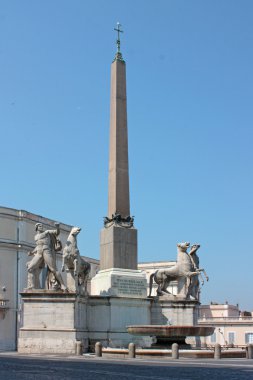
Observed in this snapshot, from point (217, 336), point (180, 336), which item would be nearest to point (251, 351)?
point (180, 336)

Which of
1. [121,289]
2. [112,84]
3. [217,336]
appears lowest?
[217,336]

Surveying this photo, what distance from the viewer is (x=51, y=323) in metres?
22.0

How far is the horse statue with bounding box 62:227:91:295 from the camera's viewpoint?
74.2ft

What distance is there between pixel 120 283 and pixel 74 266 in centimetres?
171

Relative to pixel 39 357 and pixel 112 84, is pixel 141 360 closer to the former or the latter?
pixel 39 357

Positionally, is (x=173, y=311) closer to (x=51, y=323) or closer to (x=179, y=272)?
(x=179, y=272)

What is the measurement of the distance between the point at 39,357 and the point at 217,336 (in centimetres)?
4248

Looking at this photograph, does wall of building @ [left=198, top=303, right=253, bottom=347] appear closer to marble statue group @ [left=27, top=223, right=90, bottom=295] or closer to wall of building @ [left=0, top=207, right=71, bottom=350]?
wall of building @ [left=0, top=207, right=71, bottom=350]

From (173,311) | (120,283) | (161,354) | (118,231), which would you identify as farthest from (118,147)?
(161,354)

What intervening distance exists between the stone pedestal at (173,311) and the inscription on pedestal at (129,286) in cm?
79

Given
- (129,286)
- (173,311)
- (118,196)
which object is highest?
(118,196)

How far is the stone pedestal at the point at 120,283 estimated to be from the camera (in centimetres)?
2334

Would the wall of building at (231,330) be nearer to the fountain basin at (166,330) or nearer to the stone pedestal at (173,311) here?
the stone pedestal at (173,311)

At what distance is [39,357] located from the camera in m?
20.0
